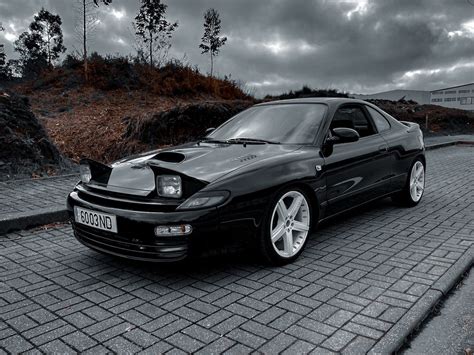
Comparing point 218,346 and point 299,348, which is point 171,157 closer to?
point 218,346

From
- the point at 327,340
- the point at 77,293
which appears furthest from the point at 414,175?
the point at 77,293

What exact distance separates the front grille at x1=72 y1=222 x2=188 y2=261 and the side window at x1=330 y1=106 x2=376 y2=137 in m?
2.19

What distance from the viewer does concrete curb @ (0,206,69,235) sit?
15.6 feet

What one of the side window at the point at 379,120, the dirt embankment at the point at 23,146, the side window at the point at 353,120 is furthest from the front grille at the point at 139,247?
the dirt embankment at the point at 23,146

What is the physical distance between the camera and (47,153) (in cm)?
831

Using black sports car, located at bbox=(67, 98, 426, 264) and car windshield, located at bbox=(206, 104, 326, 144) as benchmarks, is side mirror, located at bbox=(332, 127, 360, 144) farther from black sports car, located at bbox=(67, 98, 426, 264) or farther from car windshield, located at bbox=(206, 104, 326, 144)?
car windshield, located at bbox=(206, 104, 326, 144)

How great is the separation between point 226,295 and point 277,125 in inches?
77.6

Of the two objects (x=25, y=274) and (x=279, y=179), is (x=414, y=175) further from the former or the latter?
(x=25, y=274)

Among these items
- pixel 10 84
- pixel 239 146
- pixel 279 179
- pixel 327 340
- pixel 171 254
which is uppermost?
pixel 10 84

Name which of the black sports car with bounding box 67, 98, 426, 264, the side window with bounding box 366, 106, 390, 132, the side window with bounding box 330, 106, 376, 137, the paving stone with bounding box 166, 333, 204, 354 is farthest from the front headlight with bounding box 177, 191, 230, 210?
the side window with bounding box 366, 106, 390, 132

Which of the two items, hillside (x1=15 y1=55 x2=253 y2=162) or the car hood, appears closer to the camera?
the car hood

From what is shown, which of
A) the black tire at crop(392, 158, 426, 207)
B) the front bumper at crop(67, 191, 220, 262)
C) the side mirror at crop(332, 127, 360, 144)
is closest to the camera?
the front bumper at crop(67, 191, 220, 262)

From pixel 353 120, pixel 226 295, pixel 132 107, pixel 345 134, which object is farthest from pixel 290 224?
pixel 132 107

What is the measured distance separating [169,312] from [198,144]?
1.99 m
